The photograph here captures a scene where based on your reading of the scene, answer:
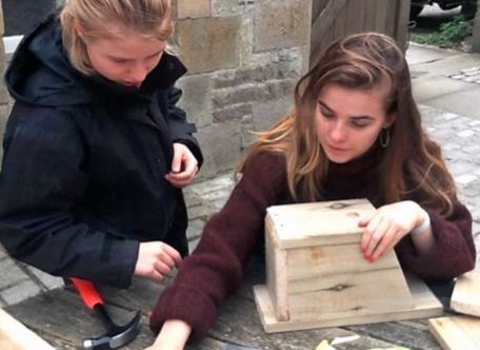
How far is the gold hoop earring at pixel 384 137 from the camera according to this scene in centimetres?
169

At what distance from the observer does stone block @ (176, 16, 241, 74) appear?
160 inches

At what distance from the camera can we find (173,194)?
1922 mm

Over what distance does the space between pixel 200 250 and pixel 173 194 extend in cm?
38

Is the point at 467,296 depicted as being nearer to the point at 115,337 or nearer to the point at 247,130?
the point at 115,337

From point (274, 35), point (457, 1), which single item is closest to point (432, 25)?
point (457, 1)

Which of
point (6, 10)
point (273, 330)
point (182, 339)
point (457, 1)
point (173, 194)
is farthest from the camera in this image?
point (457, 1)

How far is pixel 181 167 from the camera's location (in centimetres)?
187

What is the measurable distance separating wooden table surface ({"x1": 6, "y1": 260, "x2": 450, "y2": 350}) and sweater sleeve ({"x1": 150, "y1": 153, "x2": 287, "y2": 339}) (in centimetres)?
4

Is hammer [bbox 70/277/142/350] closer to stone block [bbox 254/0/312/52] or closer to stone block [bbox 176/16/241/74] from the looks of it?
stone block [bbox 176/16/241/74]

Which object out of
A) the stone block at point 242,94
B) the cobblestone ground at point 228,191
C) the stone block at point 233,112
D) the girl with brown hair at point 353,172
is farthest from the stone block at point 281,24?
the girl with brown hair at point 353,172

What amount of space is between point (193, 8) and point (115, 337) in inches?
113

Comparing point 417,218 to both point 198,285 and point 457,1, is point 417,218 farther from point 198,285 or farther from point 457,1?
point 457,1

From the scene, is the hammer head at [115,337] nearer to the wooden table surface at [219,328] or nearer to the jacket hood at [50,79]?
the wooden table surface at [219,328]

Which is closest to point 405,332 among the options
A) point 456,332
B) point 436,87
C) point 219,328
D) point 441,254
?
point 456,332
